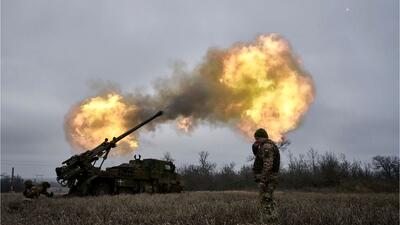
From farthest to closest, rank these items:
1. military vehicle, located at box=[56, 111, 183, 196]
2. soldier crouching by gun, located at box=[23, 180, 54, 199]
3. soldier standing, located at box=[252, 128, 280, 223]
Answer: military vehicle, located at box=[56, 111, 183, 196]
soldier crouching by gun, located at box=[23, 180, 54, 199]
soldier standing, located at box=[252, 128, 280, 223]

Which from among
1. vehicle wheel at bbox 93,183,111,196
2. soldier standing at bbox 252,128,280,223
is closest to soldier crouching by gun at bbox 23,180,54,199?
vehicle wheel at bbox 93,183,111,196

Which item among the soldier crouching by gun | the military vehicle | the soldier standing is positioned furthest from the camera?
the military vehicle

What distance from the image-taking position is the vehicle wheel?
2388 cm

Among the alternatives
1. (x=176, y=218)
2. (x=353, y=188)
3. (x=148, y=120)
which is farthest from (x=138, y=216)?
(x=353, y=188)

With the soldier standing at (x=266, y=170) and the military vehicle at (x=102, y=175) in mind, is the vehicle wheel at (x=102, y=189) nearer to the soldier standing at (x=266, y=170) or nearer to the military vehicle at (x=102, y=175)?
the military vehicle at (x=102, y=175)

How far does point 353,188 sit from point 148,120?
25.6 meters

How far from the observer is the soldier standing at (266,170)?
336 inches

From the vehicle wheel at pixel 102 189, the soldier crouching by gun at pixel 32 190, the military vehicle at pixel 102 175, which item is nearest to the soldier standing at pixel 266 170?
the military vehicle at pixel 102 175

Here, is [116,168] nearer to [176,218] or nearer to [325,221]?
[176,218]

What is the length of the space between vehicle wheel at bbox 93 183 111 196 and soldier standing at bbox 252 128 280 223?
16.8 m

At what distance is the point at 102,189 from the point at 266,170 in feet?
56.6

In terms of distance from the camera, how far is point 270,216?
838 centimetres

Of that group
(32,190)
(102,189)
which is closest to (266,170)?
(32,190)

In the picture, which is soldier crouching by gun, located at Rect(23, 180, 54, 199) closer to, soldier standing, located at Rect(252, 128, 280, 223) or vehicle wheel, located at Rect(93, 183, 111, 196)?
vehicle wheel, located at Rect(93, 183, 111, 196)
